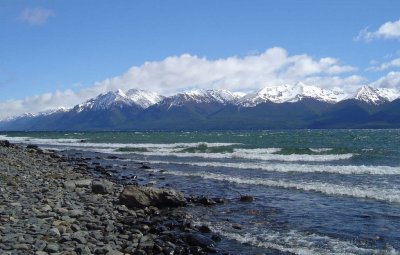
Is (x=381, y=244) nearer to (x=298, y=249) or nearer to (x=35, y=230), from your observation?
(x=298, y=249)

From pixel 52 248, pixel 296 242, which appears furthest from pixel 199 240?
pixel 52 248

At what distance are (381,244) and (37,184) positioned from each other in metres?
13.5

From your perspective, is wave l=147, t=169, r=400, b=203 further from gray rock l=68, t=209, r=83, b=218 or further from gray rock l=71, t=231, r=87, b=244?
gray rock l=71, t=231, r=87, b=244

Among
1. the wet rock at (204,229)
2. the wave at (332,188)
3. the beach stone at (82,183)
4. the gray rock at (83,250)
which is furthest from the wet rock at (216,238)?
the beach stone at (82,183)

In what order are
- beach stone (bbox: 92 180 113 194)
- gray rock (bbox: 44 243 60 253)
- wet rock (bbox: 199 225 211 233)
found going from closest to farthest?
1. gray rock (bbox: 44 243 60 253)
2. wet rock (bbox: 199 225 211 233)
3. beach stone (bbox: 92 180 113 194)

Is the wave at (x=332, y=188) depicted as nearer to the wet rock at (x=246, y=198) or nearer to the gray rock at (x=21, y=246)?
the wet rock at (x=246, y=198)

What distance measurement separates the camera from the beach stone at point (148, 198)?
17.1m

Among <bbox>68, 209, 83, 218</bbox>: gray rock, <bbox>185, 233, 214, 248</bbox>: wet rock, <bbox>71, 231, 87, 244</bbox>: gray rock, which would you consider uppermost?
<bbox>68, 209, 83, 218</bbox>: gray rock

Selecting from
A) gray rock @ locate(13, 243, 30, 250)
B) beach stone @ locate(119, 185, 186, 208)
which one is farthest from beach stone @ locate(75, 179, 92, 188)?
gray rock @ locate(13, 243, 30, 250)

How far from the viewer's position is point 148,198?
57.0 ft

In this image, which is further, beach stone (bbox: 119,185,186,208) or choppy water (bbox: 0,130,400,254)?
beach stone (bbox: 119,185,186,208)

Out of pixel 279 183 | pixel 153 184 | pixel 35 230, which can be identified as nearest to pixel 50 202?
pixel 35 230

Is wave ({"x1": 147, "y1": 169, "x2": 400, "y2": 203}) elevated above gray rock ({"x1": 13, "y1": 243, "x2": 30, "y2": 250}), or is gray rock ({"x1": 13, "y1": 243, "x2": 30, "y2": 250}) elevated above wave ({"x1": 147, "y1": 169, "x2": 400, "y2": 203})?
gray rock ({"x1": 13, "y1": 243, "x2": 30, "y2": 250})

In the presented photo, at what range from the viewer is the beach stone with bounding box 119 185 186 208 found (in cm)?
1709
